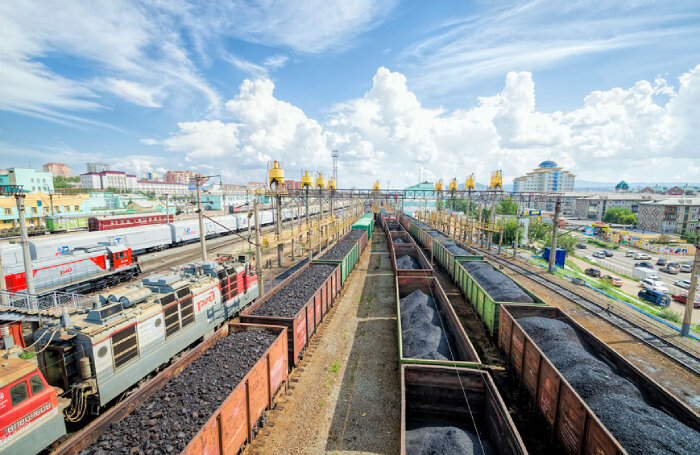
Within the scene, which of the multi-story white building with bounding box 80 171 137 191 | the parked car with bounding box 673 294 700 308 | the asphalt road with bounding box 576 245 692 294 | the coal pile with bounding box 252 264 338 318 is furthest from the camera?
the multi-story white building with bounding box 80 171 137 191

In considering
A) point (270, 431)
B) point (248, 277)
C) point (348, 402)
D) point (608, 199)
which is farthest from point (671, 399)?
point (608, 199)

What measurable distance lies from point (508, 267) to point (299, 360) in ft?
71.0

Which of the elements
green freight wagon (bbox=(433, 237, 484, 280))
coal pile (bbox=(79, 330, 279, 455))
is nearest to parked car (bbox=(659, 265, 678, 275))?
green freight wagon (bbox=(433, 237, 484, 280))

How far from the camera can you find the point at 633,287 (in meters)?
29.2

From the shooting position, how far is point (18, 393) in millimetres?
6109

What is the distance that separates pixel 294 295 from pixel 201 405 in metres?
6.58

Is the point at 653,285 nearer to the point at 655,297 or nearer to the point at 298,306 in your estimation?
the point at 655,297

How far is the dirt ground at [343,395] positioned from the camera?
7883 mm

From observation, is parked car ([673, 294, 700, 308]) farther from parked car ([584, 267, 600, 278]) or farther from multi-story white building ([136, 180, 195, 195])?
multi-story white building ([136, 180, 195, 195])

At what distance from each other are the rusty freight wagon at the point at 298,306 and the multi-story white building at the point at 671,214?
82361 millimetres

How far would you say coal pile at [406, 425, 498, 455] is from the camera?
624 centimetres

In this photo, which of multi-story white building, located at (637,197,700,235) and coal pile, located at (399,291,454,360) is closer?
coal pile, located at (399,291,454,360)

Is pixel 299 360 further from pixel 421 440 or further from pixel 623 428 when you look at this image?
pixel 623 428

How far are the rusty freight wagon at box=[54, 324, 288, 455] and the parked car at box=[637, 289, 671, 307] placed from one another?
32144 mm
